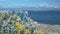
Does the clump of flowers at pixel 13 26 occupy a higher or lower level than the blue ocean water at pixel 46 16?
higher

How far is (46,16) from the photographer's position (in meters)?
2.14

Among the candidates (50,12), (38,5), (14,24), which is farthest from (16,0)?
(14,24)

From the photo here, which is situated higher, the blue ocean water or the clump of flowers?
the clump of flowers

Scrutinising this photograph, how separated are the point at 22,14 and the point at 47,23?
0.75 m

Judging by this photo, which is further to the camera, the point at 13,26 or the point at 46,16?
the point at 46,16

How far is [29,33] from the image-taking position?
Result: 1.27m

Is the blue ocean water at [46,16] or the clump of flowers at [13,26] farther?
the blue ocean water at [46,16]

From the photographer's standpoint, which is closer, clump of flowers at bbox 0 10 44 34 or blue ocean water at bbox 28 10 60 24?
clump of flowers at bbox 0 10 44 34

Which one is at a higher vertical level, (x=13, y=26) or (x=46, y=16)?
(x=13, y=26)

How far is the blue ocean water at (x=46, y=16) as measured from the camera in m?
2.10

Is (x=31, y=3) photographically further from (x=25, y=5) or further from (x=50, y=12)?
(x=50, y=12)

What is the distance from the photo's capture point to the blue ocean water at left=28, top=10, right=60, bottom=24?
82.7 inches

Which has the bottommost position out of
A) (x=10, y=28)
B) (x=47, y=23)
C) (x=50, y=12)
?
(x=47, y=23)

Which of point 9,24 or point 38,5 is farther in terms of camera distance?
point 38,5
